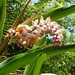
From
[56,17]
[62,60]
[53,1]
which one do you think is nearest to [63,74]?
[62,60]

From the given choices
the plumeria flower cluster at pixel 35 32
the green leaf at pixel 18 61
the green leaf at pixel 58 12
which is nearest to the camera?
the plumeria flower cluster at pixel 35 32

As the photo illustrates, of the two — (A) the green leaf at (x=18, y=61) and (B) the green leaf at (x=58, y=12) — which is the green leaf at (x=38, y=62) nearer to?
(A) the green leaf at (x=18, y=61)

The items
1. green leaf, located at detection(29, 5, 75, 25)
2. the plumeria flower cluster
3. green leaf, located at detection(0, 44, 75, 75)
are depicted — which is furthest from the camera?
green leaf, located at detection(29, 5, 75, 25)

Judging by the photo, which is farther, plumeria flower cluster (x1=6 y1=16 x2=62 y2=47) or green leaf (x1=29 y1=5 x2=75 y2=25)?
green leaf (x1=29 y1=5 x2=75 y2=25)

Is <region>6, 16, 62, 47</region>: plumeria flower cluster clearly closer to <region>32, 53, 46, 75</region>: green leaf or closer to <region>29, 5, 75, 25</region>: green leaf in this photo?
<region>32, 53, 46, 75</region>: green leaf

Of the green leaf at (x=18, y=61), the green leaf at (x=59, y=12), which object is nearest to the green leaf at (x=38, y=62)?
the green leaf at (x=18, y=61)

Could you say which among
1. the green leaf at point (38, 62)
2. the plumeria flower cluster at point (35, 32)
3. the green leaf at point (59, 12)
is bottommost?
the green leaf at point (38, 62)

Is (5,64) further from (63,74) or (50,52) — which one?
(63,74)

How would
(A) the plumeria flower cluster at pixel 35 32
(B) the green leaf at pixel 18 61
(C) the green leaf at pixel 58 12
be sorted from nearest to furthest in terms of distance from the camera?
1. (A) the plumeria flower cluster at pixel 35 32
2. (B) the green leaf at pixel 18 61
3. (C) the green leaf at pixel 58 12

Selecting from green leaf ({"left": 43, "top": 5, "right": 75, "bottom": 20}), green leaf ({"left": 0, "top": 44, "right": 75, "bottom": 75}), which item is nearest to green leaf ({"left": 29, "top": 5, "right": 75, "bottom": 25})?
green leaf ({"left": 43, "top": 5, "right": 75, "bottom": 20})
